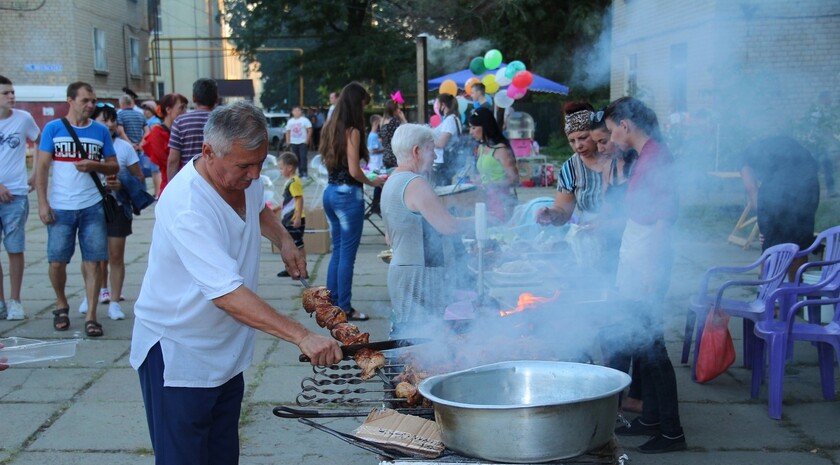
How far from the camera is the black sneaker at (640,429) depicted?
159 inches

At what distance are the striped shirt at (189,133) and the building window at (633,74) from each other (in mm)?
4052

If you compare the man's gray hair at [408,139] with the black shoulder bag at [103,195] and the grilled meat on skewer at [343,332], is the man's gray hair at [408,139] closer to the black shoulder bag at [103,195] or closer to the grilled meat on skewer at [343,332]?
the grilled meat on skewer at [343,332]

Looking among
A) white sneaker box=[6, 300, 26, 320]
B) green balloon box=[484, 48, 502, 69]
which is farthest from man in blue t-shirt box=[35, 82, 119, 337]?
green balloon box=[484, 48, 502, 69]

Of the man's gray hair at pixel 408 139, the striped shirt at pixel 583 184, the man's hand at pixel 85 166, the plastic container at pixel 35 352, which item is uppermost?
the man's gray hair at pixel 408 139

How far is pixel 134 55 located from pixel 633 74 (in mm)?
24233

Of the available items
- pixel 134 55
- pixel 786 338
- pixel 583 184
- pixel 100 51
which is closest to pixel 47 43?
pixel 100 51

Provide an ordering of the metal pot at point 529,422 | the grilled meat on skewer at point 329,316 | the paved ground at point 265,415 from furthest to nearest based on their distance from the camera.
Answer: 1. the paved ground at point 265,415
2. the grilled meat on skewer at point 329,316
3. the metal pot at point 529,422

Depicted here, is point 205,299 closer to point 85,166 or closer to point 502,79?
point 85,166

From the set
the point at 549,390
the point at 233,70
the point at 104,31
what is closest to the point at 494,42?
the point at 104,31

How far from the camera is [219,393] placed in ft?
8.69

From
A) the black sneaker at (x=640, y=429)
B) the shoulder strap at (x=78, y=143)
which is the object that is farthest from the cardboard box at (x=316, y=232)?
the black sneaker at (x=640, y=429)

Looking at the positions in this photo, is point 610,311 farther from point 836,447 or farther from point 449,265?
point 836,447

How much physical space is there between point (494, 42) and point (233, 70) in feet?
124

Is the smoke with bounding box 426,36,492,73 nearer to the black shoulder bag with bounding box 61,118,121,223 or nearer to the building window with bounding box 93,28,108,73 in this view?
the building window with bounding box 93,28,108,73
